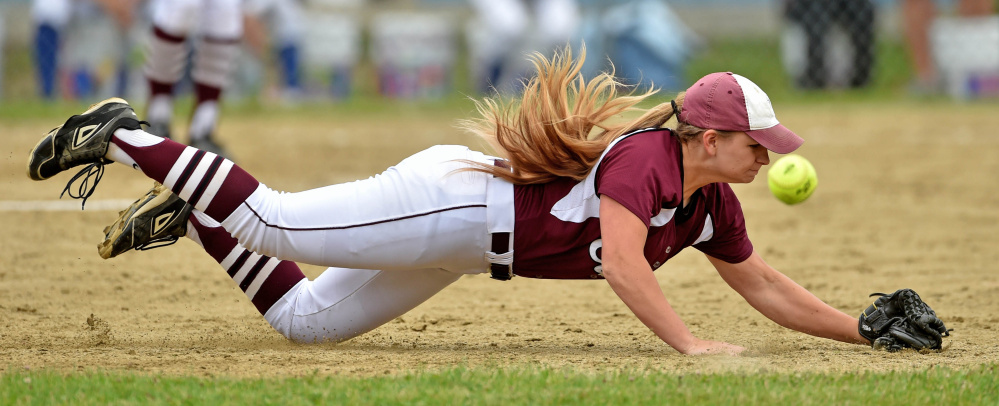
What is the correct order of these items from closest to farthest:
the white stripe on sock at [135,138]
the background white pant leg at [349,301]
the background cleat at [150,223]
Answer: the white stripe on sock at [135,138], the background cleat at [150,223], the background white pant leg at [349,301]

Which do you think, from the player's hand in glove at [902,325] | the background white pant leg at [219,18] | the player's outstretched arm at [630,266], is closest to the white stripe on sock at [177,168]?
the player's outstretched arm at [630,266]

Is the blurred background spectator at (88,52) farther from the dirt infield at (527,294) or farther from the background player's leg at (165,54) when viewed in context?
the background player's leg at (165,54)

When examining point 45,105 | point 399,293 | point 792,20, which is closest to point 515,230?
point 399,293

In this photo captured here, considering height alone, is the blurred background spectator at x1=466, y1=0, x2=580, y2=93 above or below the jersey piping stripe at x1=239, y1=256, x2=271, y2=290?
above

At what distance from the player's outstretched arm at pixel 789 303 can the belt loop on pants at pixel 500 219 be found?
77 centimetres

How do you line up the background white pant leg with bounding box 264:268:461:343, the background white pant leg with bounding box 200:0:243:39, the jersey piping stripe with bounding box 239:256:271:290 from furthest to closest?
the background white pant leg with bounding box 200:0:243:39
the jersey piping stripe with bounding box 239:256:271:290
the background white pant leg with bounding box 264:268:461:343

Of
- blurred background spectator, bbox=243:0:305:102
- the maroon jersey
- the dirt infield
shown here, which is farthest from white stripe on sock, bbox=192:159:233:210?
blurred background spectator, bbox=243:0:305:102

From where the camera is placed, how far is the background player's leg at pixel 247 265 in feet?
12.0

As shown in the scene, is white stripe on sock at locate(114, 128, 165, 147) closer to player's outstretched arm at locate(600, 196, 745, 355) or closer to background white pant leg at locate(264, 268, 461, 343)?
background white pant leg at locate(264, 268, 461, 343)

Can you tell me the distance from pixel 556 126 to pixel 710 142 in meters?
0.43

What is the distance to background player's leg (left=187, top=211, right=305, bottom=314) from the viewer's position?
3668mm

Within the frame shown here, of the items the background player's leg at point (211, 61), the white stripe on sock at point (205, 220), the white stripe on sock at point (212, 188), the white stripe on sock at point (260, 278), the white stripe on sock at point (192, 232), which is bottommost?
the white stripe on sock at point (260, 278)

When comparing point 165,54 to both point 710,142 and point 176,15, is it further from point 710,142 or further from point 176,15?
point 710,142

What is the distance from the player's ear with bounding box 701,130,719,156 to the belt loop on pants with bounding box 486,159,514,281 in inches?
21.9
